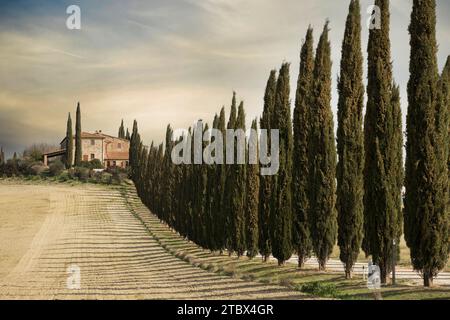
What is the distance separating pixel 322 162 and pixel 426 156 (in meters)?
5.71

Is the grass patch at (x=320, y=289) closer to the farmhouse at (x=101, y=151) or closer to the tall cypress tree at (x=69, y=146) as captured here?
the tall cypress tree at (x=69, y=146)

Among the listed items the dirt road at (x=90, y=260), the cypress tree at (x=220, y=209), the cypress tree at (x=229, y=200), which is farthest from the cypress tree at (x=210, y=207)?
the dirt road at (x=90, y=260)

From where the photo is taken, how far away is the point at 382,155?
18.1 meters

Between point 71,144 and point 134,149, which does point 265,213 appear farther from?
point 71,144

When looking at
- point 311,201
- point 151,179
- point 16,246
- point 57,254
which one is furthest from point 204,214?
point 151,179

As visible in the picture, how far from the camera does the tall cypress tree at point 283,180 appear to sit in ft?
80.0

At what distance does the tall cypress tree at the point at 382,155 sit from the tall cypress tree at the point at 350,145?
1.36 metres

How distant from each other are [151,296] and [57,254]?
61.4 feet

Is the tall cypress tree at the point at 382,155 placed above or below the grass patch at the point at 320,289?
above

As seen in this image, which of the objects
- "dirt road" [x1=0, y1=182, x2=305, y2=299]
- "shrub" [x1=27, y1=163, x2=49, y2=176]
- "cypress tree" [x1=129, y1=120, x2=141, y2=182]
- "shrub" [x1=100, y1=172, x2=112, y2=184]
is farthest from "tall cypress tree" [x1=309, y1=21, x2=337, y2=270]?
"shrub" [x1=27, y1=163, x2=49, y2=176]

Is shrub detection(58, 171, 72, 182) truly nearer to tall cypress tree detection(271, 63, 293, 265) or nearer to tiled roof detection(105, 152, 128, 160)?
tiled roof detection(105, 152, 128, 160)

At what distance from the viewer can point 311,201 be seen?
21.9 m

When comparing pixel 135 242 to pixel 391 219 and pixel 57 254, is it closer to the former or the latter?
pixel 57 254

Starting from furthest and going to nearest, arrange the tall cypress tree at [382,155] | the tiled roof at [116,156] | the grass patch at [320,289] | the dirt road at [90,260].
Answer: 1. the tiled roof at [116,156]
2. the dirt road at [90,260]
3. the tall cypress tree at [382,155]
4. the grass patch at [320,289]
